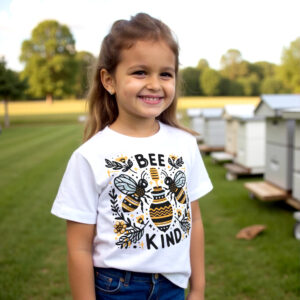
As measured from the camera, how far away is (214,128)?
9.70 metres

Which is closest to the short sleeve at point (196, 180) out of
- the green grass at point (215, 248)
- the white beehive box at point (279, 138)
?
the green grass at point (215, 248)

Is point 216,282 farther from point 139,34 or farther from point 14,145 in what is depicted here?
point 14,145

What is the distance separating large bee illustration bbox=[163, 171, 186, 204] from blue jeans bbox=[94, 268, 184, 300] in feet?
1.05

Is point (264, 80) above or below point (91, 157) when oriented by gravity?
above

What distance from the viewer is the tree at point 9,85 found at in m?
22.5

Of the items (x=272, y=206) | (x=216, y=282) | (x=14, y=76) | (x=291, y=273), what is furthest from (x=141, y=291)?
(x=14, y=76)

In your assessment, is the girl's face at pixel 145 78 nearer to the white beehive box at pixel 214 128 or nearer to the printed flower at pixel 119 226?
the printed flower at pixel 119 226

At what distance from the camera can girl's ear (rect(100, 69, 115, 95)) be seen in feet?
5.00

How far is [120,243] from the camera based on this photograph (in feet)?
4.44

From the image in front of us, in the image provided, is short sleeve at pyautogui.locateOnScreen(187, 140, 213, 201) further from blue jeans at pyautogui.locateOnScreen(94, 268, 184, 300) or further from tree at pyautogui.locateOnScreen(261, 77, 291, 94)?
tree at pyautogui.locateOnScreen(261, 77, 291, 94)

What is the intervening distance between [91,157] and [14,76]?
79.2 feet

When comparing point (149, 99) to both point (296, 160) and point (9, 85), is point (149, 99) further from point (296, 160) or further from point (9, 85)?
point (9, 85)

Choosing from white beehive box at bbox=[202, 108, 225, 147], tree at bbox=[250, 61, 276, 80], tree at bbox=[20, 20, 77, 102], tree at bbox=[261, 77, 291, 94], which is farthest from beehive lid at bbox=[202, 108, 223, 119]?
tree at bbox=[250, 61, 276, 80]

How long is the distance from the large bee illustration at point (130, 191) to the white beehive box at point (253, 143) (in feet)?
18.1
